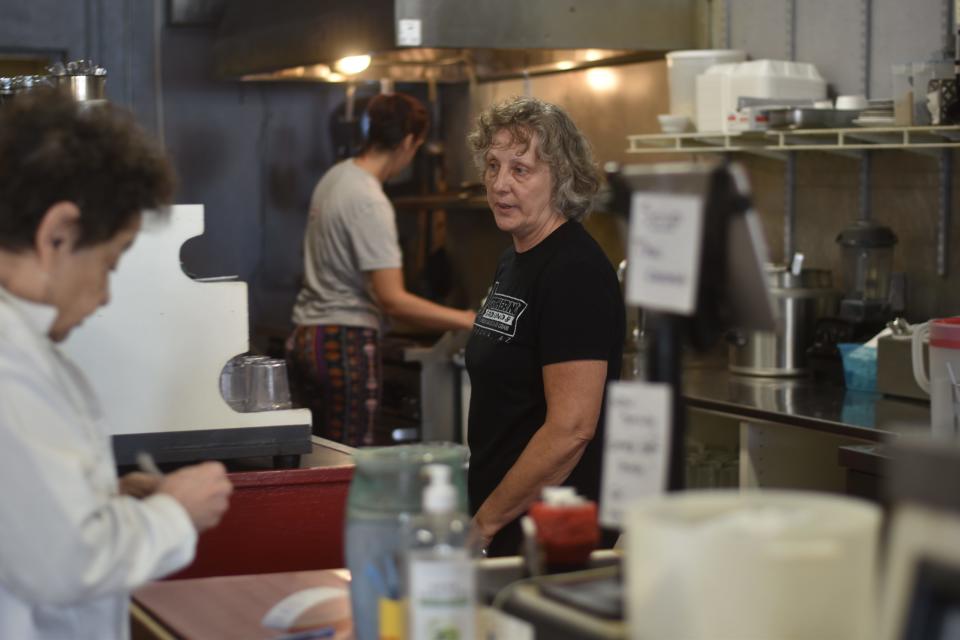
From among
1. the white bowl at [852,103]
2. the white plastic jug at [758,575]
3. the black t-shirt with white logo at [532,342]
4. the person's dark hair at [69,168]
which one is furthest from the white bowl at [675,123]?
the white plastic jug at [758,575]

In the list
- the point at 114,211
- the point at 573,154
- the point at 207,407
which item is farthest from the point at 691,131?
the point at 114,211

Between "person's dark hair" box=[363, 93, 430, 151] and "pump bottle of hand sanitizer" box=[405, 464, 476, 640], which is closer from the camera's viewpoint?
"pump bottle of hand sanitizer" box=[405, 464, 476, 640]

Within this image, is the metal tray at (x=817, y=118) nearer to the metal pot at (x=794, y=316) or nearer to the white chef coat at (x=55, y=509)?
the metal pot at (x=794, y=316)

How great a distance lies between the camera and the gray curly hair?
259cm

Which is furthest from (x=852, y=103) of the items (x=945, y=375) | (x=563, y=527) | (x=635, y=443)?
(x=635, y=443)

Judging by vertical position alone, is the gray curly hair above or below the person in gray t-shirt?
above

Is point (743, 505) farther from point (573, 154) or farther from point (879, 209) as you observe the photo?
point (879, 209)

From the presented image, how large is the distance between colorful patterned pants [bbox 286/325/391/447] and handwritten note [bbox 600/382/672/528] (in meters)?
3.09

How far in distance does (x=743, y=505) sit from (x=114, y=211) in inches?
29.6

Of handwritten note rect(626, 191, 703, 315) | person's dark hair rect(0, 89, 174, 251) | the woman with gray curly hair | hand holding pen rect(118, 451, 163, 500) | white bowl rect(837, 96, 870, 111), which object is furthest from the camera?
white bowl rect(837, 96, 870, 111)

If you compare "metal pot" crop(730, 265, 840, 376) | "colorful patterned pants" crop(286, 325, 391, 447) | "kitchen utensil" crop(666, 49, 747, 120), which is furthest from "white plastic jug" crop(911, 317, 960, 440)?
"colorful patterned pants" crop(286, 325, 391, 447)

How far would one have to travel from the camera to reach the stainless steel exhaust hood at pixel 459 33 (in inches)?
167

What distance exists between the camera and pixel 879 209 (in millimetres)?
4172

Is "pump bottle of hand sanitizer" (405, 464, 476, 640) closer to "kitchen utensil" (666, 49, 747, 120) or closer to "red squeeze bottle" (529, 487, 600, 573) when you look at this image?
"red squeeze bottle" (529, 487, 600, 573)
